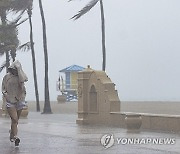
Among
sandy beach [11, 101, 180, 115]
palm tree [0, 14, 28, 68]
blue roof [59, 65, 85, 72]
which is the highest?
palm tree [0, 14, 28, 68]

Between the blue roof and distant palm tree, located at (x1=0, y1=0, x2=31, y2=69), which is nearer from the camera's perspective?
distant palm tree, located at (x1=0, y1=0, x2=31, y2=69)

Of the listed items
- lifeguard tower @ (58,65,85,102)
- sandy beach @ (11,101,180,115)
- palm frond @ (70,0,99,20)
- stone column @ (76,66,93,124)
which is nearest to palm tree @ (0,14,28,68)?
sandy beach @ (11,101,180,115)

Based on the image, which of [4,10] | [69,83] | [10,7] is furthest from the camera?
[69,83]

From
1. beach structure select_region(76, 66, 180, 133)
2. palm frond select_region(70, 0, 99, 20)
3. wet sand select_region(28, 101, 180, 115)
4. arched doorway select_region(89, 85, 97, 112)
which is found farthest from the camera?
wet sand select_region(28, 101, 180, 115)

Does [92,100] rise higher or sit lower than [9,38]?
lower

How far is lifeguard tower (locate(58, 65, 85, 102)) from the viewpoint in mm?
59156

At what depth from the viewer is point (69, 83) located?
60.6 m

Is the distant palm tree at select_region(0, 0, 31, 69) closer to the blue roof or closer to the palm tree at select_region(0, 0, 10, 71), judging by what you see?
the palm tree at select_region(0, 0, 10, 71)

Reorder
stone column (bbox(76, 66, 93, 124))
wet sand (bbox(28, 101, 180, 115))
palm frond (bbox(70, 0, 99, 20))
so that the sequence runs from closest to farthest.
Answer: stone column (bbox(76, 66, 93, 124)) < palm frond (bbox(70, 0, 99, 20)) < wet sand (bbox(28, 101, 180, 115))

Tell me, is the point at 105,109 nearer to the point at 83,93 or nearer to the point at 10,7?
the point at 83,93

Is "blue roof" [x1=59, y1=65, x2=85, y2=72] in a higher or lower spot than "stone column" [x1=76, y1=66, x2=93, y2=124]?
higher

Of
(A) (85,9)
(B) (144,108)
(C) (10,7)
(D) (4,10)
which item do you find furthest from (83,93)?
(D) (4,10)

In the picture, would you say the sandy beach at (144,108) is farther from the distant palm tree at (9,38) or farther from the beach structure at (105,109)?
the beach structure at (105,109)

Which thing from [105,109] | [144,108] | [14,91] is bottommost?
[144,108]
